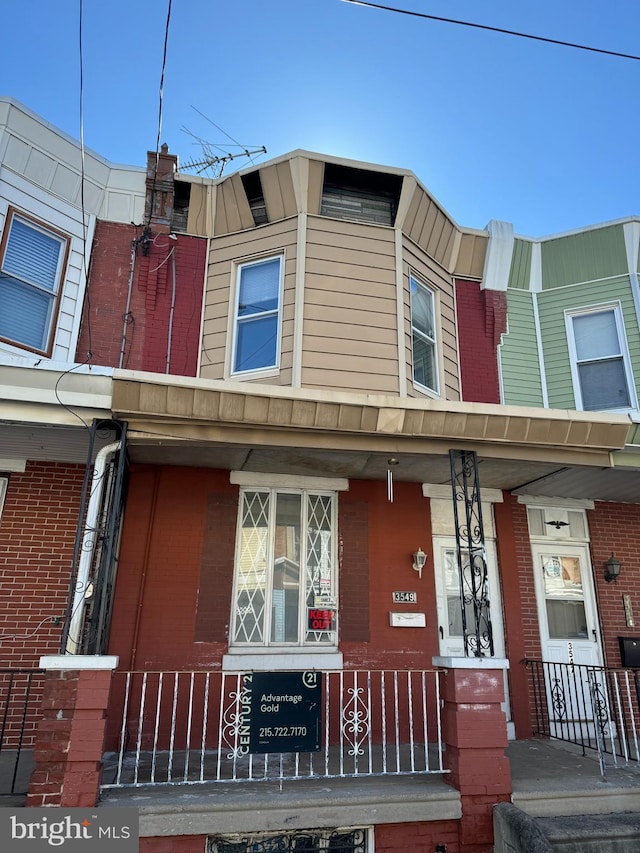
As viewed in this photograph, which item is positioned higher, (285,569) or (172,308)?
(172,308)

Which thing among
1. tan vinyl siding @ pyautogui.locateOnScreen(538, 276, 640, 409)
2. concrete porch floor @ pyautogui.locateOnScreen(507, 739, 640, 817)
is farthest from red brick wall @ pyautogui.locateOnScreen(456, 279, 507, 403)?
concrete porch floor @ pyautogui.locateOnScreen(507, 739, 640, 817)

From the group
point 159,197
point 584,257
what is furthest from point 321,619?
point 584,257

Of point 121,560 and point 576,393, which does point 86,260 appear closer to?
point 121,560

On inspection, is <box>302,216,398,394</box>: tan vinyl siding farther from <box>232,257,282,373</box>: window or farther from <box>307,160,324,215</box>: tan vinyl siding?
<box>232,257,282,373</box>: window

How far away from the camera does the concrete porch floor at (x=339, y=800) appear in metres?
4.38

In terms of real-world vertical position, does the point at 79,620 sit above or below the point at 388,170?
below

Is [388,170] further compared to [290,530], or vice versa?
[388,170]

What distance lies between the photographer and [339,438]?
5828mm

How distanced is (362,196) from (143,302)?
337cm

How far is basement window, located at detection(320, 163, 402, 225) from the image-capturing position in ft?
27.1

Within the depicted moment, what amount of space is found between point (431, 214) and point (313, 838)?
759 centimetres

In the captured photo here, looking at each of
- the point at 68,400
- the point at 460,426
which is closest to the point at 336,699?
the point at 460,426

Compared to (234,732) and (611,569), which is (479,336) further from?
(234,732)

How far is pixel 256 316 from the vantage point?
7918mm
